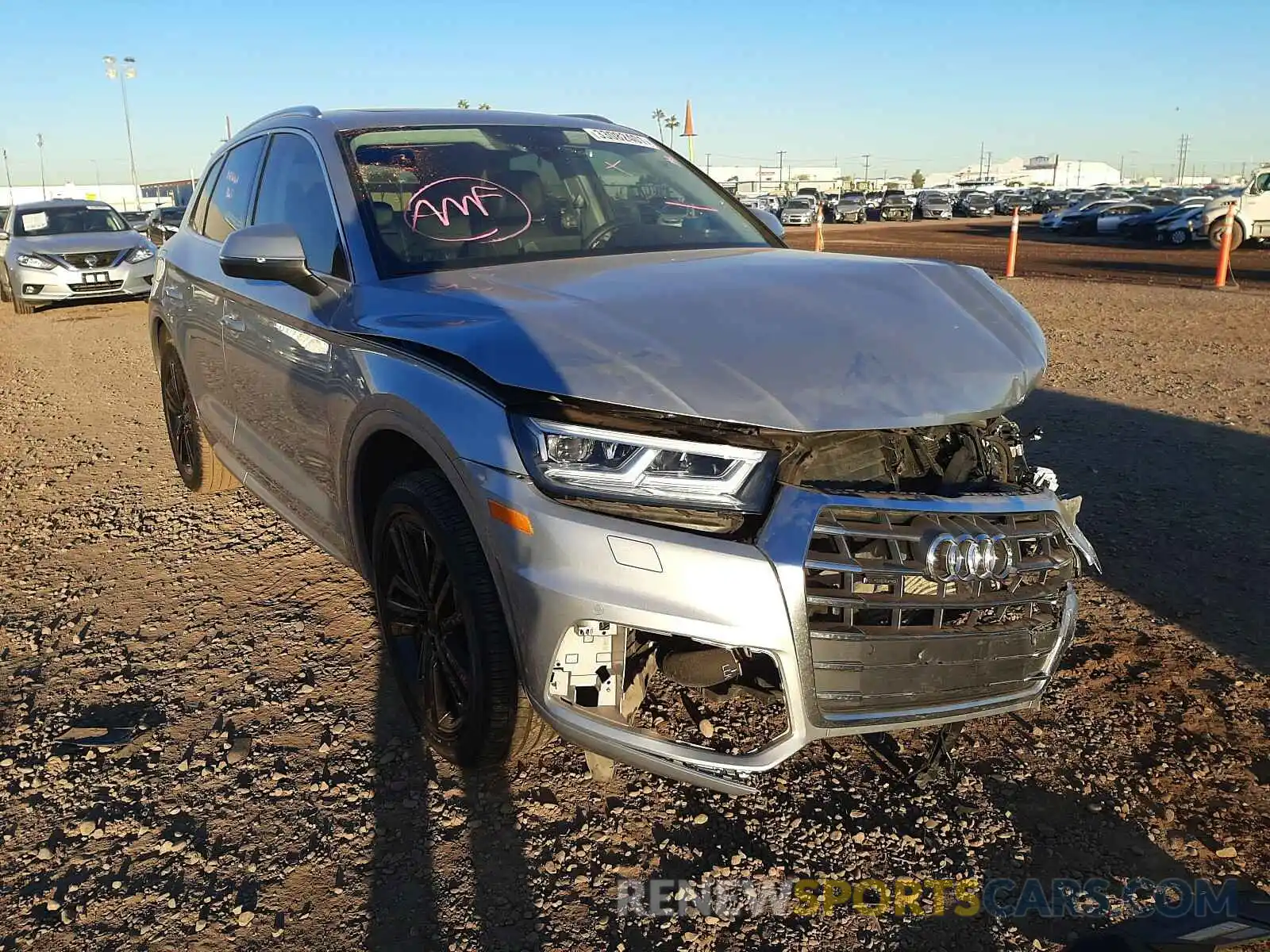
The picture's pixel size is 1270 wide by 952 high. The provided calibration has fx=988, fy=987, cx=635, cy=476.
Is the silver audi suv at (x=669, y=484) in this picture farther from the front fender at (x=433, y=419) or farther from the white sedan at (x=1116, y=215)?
the white sedan at (x=1116, y=215)

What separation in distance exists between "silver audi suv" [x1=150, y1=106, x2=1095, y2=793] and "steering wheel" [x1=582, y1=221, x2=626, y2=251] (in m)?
0.14

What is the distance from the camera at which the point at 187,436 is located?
537 cm

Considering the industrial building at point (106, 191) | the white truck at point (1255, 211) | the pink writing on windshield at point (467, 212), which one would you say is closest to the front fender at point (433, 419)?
the pink writing on windshield at point (467, 212)

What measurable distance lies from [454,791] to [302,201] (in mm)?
2152

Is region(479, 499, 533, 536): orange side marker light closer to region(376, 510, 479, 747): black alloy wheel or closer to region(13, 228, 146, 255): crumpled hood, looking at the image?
region(376, 510, 479, 747): black alloy wheel

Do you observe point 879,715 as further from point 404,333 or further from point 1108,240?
point 1108,240

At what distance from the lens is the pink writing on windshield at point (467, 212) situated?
322cm

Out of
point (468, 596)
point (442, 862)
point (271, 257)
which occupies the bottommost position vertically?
point (442, 862)

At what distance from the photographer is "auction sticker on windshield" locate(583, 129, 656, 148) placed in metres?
4.04

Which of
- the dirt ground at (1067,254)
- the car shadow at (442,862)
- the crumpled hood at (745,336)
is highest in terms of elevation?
the crumpled hood at (745,336)

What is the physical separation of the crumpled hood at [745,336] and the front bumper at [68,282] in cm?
1362

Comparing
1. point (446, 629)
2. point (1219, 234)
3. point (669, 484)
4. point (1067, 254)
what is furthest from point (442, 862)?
point (1219, 234)

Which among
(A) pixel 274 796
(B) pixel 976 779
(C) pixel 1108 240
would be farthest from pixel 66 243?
(C) pixel 1108 240

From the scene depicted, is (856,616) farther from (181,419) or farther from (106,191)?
(106,191)
